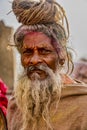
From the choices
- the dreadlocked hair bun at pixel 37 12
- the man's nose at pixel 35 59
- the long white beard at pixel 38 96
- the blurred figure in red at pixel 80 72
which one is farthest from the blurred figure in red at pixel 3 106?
the blurred figure in red at pixel 80 72

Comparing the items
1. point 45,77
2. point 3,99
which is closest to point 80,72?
point 3,99

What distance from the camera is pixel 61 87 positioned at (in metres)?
6.30

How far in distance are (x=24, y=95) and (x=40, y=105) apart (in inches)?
7.3

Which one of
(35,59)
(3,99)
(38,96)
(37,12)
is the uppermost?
(37,12)

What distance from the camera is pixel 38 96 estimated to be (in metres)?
6.32

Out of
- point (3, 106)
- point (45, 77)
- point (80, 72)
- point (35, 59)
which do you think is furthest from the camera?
point (80, 72)

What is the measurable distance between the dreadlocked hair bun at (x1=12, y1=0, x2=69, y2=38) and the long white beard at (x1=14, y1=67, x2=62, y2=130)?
472 mm

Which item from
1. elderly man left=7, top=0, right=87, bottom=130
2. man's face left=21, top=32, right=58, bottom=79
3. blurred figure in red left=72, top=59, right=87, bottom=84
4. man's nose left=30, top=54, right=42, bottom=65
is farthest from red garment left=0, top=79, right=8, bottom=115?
blurred figure in red left=72, top=59, right=87, bottom=84

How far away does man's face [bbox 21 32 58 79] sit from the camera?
623cm

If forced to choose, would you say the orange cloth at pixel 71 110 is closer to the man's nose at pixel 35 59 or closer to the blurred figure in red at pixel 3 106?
the man's nose at pixel 35 59

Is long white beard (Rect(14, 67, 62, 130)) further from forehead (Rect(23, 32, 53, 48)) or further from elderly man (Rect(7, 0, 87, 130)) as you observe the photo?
forehead (Rect(23, 32, 53, 48))

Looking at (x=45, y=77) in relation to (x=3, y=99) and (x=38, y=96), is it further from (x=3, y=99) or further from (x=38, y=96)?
(x=3, y=99)

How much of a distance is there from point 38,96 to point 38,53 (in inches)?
15.3

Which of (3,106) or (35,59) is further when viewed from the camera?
(3,106)
